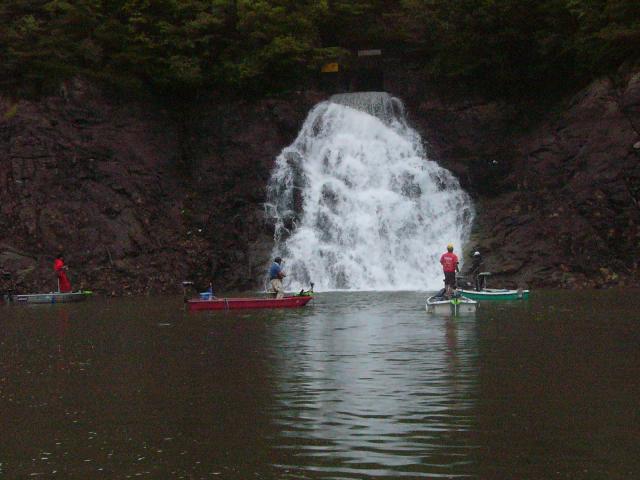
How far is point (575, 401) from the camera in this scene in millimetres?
13477

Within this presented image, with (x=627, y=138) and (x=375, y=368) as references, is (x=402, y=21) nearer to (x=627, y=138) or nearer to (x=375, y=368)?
(x=627, y=138)

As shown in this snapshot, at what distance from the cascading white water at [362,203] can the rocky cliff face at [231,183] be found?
101cm

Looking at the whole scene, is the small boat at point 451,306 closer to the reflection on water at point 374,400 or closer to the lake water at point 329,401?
the lake water at point 329,401

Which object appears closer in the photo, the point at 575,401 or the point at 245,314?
the point at 575,401

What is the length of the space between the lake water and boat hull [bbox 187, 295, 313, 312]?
7893 millimetres

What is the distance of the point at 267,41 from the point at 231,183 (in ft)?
28.7

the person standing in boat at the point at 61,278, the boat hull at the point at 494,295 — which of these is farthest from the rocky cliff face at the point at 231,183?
the boat hull at the point at 494,295

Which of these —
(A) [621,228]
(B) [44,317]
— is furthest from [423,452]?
(A) [621,228]

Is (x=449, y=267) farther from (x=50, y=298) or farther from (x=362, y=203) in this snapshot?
(x=362, y=203)

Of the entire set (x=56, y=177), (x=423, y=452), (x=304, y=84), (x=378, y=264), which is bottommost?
(x=423, y=452)

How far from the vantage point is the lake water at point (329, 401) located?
10516 millimetres

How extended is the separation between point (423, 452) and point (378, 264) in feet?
127

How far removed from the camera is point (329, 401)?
46.1ft

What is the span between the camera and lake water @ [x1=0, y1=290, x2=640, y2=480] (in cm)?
1052
